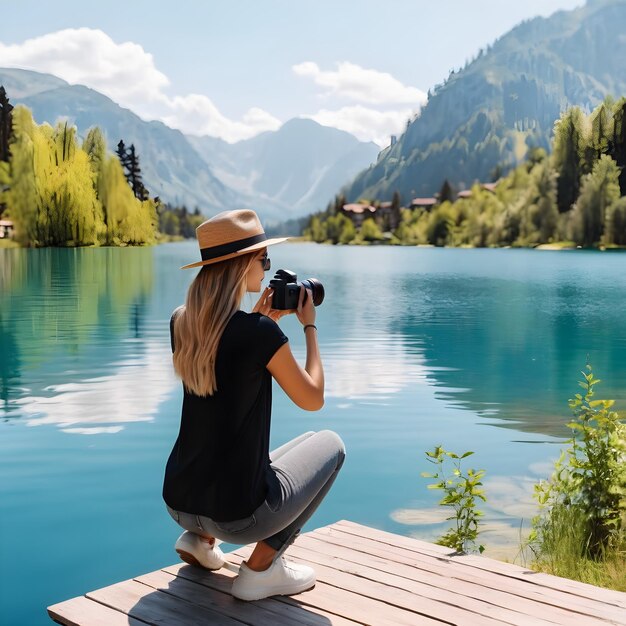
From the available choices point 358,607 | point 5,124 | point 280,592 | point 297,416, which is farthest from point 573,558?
point 5,124

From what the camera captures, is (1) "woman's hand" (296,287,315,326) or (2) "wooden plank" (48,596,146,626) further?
(1) "woman's hand" (296,287,315,326)

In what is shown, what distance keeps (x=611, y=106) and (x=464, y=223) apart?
22150 mm

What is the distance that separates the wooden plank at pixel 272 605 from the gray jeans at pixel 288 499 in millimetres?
195

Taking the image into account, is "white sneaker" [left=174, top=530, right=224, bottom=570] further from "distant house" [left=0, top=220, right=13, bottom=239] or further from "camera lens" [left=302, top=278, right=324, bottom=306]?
"distant house" [left=0, top=220, right=13, bottom=239]

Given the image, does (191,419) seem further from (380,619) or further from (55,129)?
(55,129)

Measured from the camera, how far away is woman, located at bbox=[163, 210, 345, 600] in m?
3.04

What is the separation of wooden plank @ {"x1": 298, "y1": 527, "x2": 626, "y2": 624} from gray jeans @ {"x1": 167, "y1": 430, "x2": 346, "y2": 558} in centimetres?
60

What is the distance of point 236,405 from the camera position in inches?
121

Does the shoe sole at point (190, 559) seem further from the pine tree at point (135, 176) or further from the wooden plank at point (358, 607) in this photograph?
the pine tree at point (135, 176)

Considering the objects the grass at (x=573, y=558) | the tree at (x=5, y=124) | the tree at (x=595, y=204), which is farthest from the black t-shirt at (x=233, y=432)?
the tree at (x=595, y=204)

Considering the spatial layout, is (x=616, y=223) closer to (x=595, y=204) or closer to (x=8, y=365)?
(x=595, y=204)

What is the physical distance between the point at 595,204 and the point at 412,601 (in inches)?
3112

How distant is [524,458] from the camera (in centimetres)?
820

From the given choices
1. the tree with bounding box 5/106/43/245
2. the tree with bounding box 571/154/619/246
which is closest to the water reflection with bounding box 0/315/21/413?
the tree with bounding box 5/106/43/245
